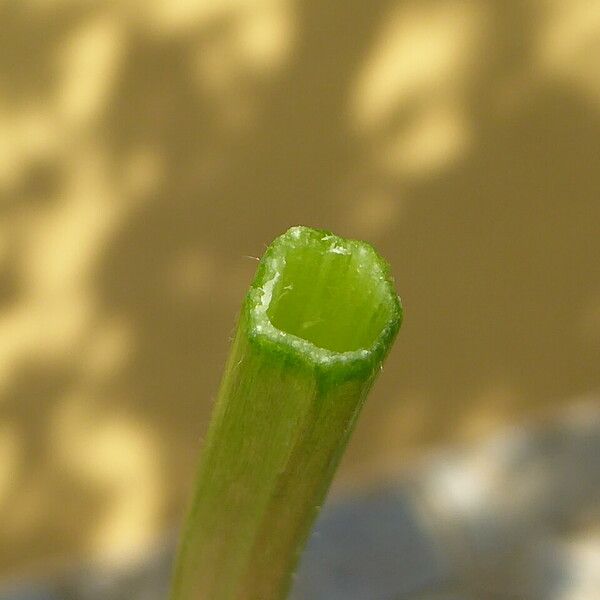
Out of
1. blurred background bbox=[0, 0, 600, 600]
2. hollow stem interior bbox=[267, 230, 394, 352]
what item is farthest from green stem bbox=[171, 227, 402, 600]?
blurred background bbox=[0, 0, 600, 600]

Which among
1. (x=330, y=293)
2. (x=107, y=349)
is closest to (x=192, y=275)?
(x=107, y=349)

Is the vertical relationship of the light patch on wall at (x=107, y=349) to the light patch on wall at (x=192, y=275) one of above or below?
below

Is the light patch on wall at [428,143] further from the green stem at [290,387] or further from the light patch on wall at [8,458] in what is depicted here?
the green stem at [290,387]

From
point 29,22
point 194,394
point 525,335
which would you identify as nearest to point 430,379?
point 525,335

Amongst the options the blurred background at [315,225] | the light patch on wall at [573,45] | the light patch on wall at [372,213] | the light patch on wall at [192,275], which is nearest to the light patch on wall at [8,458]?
the blurred background at [315,225]

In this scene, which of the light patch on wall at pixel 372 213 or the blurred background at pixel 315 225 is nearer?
the blurred background at pixel 315 225

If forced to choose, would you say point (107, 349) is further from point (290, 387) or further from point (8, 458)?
point (290, 387)

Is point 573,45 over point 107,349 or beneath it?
over
